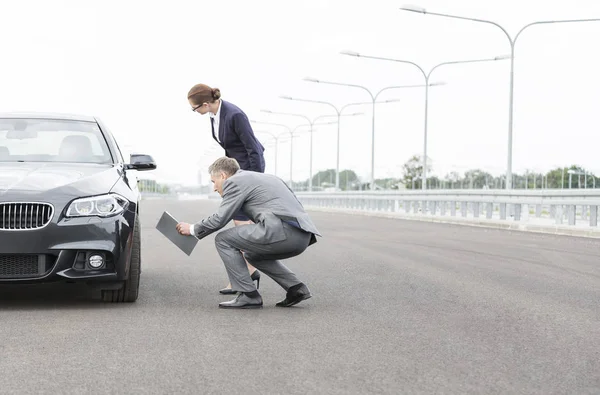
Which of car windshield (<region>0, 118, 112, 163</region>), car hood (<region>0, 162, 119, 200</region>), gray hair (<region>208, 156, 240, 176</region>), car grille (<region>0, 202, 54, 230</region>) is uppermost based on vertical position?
car windshield (<region>0, 118, 112, 163</region>)

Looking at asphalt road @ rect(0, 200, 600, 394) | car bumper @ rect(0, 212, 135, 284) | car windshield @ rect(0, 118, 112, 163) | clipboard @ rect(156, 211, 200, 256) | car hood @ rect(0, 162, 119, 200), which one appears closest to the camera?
asphalt road @ rect(0, 200, 600, 394)

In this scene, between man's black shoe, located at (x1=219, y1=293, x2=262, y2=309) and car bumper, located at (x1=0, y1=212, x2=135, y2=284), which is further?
man's black shoe, located at (x1=219, y1=293, x2=262, y2=309)

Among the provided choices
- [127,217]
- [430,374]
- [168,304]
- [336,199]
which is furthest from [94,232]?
[336,199]

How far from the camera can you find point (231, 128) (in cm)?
877

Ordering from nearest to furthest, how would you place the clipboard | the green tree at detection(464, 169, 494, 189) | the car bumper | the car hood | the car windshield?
the car bumper, the car hood, the clipboard, the car windshield, the green tree at detection(464, 169, 494, 189)

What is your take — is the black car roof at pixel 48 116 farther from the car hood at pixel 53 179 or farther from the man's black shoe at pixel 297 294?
the man's black shoe at pixel 297 294

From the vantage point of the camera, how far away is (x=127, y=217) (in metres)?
7.51

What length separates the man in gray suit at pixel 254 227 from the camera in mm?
7602

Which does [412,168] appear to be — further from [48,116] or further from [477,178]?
[48,116]

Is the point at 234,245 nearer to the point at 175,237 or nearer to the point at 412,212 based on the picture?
the point at 175,237

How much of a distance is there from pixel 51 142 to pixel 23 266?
184cm

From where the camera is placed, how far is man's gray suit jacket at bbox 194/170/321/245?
24.9 ft

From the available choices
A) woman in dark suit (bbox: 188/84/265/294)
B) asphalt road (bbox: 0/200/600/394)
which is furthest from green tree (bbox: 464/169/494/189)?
woman in dark suit (bbox: 188/84/265/294)

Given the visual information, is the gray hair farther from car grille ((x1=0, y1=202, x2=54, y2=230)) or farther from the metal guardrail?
the metal guardrail
